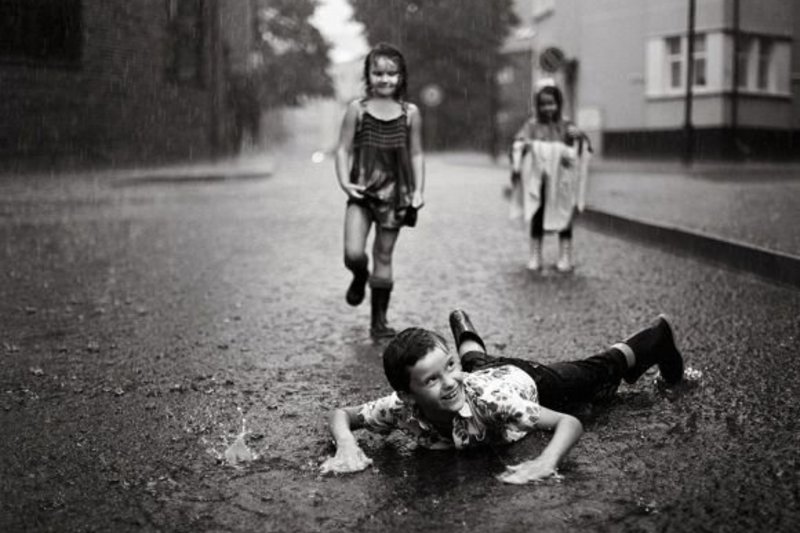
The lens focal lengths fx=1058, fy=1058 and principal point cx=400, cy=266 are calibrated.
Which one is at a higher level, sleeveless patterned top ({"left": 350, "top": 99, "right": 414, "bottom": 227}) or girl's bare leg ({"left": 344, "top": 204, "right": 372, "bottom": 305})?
sleeveless patterned top ({"left": 350, "top": 99, "right": 414, "bottom": 227})

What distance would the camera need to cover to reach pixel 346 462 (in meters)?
3.48

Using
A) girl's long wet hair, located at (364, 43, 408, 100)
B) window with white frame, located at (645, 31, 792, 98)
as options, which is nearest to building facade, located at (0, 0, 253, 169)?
window with white frame, located at (645, 31, 792, 98)

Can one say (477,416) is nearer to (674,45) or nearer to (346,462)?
(346,462)

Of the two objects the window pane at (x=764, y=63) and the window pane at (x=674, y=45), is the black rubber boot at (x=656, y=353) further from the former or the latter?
the window pane at (x=674, y=45)

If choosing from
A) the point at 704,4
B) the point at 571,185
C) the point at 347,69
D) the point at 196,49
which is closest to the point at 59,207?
the point at 571,185

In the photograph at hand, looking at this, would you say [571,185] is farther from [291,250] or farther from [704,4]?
[704,4]

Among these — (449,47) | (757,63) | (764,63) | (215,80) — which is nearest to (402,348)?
(757,63)

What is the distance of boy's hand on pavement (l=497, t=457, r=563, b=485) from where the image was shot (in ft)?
10.8

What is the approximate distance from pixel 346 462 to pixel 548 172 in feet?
19.8

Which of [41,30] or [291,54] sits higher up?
[291,54]

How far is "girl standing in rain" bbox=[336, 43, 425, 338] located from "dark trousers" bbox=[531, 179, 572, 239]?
126 inches

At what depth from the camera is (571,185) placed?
30.1ft

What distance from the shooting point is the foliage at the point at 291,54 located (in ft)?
220

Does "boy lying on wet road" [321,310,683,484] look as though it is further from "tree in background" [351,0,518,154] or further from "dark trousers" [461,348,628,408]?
"tree in background" [351,0,518,154]
